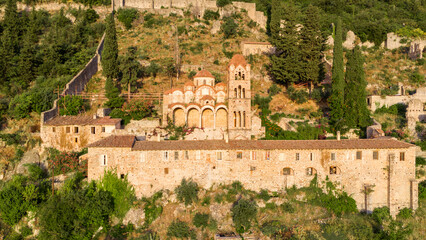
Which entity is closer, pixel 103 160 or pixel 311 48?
pixel 103 160

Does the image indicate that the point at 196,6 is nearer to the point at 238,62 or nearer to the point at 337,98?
the point at 238,62

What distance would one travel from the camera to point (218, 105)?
34.8 metres

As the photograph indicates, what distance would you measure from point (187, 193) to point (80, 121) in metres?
12.8

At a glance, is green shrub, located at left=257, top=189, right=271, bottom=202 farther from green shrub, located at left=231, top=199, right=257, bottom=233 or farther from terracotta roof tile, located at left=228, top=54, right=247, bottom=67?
terracotta roof tile, located at left=228, top=54, right=247, bottom=67

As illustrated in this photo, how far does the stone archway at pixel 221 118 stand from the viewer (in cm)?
3553

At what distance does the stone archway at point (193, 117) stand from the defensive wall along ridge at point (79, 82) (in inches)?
521

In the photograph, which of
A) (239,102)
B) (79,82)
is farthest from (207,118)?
(79,82)

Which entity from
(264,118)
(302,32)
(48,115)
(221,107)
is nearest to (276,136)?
(264,118)

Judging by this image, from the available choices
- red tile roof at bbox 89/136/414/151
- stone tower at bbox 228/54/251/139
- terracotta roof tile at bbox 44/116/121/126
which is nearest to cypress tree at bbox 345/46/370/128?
red tile roof at bbox 89/136/414/151

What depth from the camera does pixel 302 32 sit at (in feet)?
138

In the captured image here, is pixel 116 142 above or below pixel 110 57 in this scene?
below

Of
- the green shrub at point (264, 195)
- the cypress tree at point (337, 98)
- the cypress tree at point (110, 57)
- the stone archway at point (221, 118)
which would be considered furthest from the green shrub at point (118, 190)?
the cypress tree at point (337, 98)

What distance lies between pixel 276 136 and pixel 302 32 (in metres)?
15.4

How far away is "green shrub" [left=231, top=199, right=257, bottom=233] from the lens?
25547 millimetres
